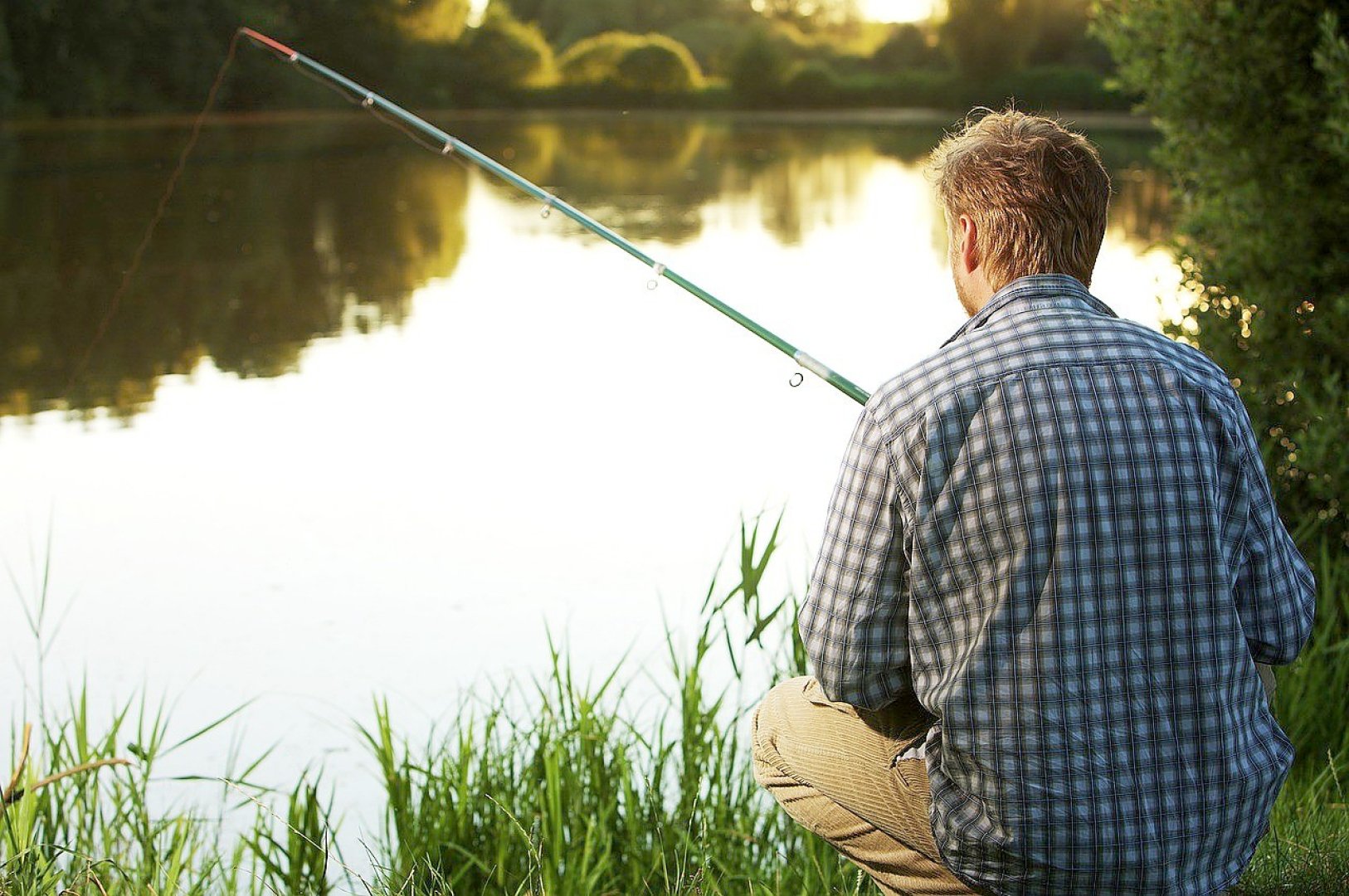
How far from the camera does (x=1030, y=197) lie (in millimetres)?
1480

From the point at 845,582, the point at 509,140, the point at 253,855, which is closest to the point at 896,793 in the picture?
the point at 845,582

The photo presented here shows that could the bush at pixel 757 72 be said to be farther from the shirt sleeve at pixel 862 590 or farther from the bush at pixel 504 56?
the shirt sleeve at pixel 862 590

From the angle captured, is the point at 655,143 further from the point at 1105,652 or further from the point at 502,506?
the point at 1105,652

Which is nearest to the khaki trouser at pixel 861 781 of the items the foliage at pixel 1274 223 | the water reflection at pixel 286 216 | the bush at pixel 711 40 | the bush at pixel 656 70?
the foliage at pixel 1274 223

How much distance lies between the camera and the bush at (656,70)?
25.9 metres

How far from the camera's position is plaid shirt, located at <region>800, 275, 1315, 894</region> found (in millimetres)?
1332

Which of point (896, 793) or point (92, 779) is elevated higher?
point (896, 793)

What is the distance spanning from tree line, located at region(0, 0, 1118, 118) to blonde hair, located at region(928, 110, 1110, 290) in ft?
59.5

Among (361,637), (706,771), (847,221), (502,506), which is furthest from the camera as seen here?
(847,221)

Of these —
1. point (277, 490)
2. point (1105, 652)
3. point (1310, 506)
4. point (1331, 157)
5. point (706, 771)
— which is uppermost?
point (1331, 157)

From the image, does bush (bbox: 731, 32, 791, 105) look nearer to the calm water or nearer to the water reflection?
the water reflection

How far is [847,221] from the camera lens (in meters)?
11.8

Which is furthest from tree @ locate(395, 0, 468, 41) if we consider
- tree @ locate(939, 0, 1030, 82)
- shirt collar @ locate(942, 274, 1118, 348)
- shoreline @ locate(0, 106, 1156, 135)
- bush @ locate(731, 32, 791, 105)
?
shirt collar @ locate(942, 274, 1118, 348)

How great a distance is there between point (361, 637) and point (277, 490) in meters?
1.39
